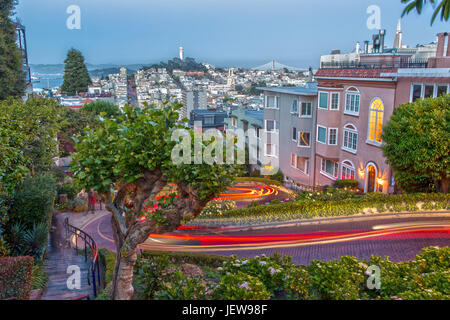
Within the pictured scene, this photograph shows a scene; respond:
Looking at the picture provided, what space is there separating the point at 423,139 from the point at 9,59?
27423mm

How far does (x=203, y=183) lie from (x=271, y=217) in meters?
11.3

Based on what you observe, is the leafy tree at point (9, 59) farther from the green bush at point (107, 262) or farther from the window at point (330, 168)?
the window at point (330, 168)

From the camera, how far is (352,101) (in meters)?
26.1

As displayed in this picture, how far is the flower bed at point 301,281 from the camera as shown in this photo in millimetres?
6953

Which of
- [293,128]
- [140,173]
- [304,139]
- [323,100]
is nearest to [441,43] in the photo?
[323,100]

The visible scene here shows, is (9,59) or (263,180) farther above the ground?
(9,59)

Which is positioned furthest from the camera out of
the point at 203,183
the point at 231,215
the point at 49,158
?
the point at 49,158

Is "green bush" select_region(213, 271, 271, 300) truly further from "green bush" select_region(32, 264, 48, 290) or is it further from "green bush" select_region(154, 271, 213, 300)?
"green bush" select_region(32, 264, 48, 290)

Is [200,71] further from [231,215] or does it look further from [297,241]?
[297,241]

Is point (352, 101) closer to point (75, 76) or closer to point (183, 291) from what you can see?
point (183, 291)

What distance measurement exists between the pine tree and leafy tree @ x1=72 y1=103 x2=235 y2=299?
47.6m

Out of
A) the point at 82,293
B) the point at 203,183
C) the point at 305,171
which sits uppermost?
the point at 203,183

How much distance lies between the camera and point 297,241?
55.2 feet
